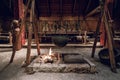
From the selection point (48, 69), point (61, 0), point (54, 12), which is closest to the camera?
point (48, 69)

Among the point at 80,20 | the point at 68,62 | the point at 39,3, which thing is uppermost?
the point at 39,3

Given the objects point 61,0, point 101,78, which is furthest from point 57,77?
point 61,0

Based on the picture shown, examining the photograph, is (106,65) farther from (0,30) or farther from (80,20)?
(0,30)

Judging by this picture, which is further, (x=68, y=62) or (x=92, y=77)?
(x=68, y=62)

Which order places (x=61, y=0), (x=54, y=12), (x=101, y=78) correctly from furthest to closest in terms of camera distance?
(x=54, y=12), (x=61, y=0), (x=101, y=78)

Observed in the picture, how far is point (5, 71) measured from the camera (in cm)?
411

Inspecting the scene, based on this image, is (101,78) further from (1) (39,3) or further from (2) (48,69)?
(1) (39,3)

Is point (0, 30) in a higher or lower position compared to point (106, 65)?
higher

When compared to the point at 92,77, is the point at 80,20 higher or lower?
higher

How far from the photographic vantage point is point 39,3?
332 inches

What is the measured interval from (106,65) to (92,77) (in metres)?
1.19

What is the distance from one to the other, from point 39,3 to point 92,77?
603 cm

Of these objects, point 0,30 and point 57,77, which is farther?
point 0,30

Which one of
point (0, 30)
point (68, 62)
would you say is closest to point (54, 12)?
point (0, 30)
